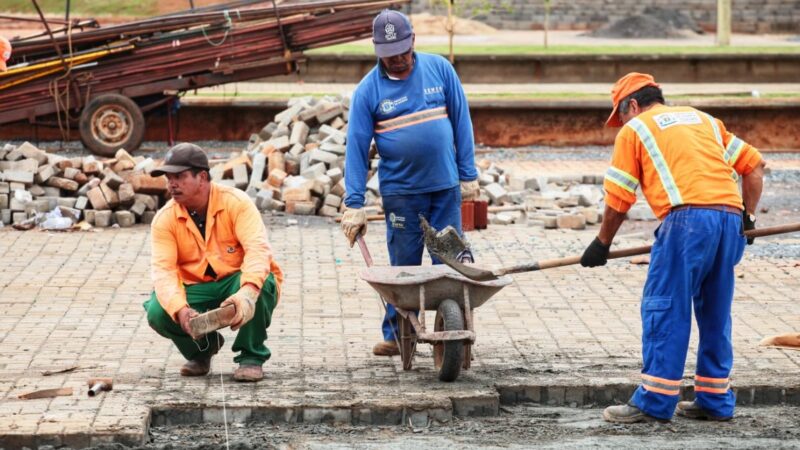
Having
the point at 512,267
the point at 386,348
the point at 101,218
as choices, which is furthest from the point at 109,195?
the point at 512,267

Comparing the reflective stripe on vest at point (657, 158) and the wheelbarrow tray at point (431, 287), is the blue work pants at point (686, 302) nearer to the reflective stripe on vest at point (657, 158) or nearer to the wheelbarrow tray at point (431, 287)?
the reflective stripe on vest at point (657, 158)

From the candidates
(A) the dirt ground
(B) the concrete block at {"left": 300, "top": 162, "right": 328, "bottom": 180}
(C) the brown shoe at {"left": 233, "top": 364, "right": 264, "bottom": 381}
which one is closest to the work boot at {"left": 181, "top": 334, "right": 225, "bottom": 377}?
(C) the brown shoe at {"left": 233, "top": 364, "right": 264, "bottom": 381}

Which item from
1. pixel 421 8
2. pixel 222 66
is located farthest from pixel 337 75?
pixel 421 8

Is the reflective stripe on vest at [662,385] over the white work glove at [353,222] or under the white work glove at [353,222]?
under

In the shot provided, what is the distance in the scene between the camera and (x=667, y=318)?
6.06 m

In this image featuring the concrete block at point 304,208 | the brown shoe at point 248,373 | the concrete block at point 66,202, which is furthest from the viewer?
the concrete block at point 304,208

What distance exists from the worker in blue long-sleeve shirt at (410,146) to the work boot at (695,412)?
1626 millimetres

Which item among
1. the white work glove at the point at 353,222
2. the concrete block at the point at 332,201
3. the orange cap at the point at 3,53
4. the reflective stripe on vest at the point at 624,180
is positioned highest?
the orange cap at the point at 3,53

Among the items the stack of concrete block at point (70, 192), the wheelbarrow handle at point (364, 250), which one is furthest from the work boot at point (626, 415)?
the stack of concrete block at point (70, 192)

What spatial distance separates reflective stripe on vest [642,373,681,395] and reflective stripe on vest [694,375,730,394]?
186 mm

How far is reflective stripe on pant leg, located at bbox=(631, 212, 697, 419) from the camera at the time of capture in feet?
19.8

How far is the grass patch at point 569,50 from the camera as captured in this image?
84.6 feet

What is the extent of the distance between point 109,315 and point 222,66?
8.99 meters

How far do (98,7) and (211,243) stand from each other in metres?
30.0
